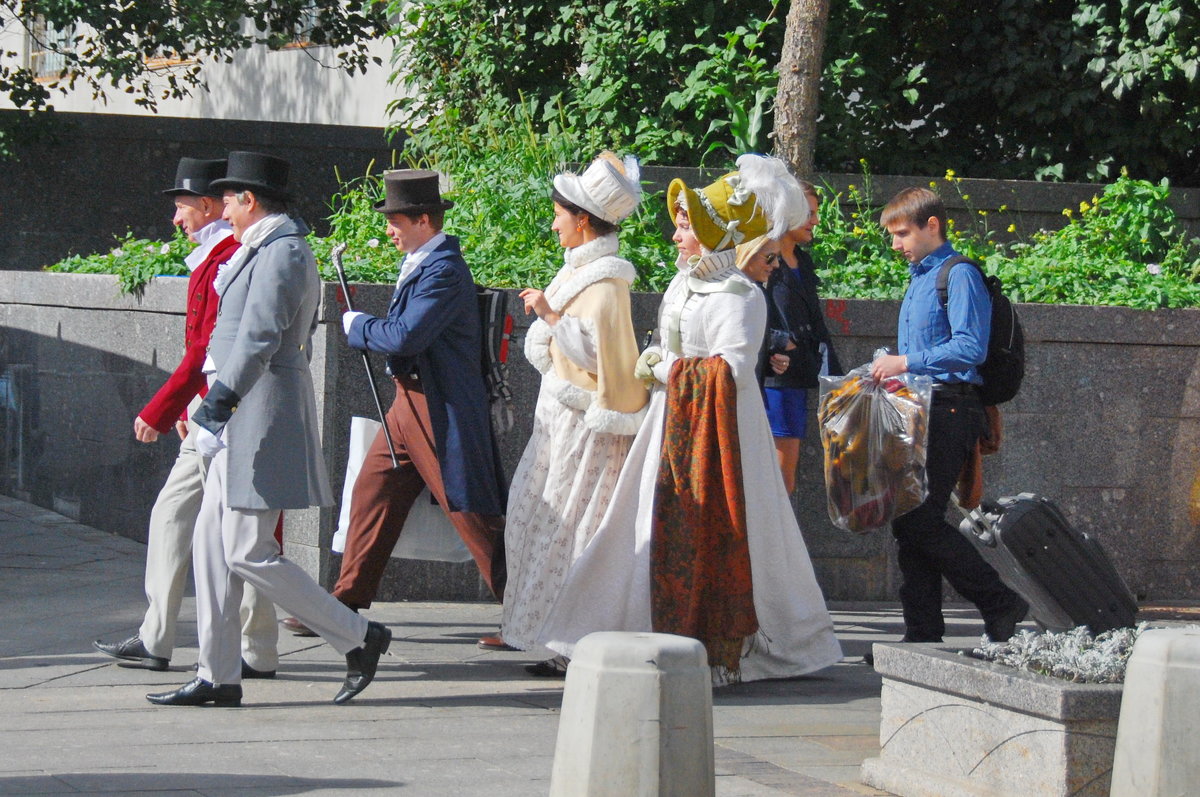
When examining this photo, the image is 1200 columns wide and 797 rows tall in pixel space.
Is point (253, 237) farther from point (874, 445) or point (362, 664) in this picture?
point (874, 445)

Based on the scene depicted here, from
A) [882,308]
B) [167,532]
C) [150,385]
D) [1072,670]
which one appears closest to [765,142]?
[882,308]

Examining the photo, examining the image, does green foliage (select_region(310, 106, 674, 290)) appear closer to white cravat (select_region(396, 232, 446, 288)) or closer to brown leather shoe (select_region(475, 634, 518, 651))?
white cravat (select_region(396, 232, 446, 288))

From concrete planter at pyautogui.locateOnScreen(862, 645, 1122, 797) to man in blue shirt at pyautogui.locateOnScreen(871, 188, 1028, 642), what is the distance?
1.62 meters

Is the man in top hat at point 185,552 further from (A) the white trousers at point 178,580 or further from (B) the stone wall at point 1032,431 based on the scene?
(B) the stone wall at point 1032,431

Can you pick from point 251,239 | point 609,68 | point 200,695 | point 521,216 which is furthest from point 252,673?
point 609,68

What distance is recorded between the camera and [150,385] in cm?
912

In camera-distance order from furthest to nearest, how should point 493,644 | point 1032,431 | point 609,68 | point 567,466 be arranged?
point 609,68
point 1032,431
point 493,644
point 567,466

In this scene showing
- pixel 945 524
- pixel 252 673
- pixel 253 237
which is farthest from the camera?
pixel 945 524

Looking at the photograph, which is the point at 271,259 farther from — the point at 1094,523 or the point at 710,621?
the point at 1094,523

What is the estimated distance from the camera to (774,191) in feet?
20.4

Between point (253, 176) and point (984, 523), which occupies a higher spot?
point (253, 176)

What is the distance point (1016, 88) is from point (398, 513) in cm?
679

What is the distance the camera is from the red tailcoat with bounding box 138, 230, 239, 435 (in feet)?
19.3

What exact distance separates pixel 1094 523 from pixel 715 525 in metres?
3.17
